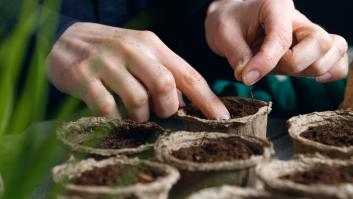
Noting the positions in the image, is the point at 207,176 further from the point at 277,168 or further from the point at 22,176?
the point at 22,176

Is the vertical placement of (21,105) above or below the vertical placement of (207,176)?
above

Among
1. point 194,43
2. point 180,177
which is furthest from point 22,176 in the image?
point 194,43

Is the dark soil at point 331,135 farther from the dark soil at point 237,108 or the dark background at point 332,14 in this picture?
the dark background at point 332,14

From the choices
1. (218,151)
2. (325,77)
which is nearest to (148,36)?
(218,151)

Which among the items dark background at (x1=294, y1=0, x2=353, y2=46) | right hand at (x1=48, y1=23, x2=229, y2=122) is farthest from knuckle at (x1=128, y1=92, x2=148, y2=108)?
dark background at (x1=294, y1=0, x2=353, y2=46)

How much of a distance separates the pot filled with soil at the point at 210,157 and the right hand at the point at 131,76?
0.65ft

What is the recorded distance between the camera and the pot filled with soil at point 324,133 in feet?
3.85

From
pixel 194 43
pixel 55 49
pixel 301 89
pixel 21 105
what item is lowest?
pixel 301 89

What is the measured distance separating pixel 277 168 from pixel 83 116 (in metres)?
0.61

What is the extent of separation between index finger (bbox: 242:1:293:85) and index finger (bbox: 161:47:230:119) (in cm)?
10

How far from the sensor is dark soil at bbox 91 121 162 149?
1.32 metres

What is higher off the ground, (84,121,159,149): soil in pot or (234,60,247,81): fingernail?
(234,60,247,81): fingernail

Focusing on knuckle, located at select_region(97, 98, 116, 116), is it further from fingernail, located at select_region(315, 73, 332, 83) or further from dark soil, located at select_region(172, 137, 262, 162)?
fingernail, located at select_region(315, 73, 332, 83)

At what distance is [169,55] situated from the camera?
4.88ft
